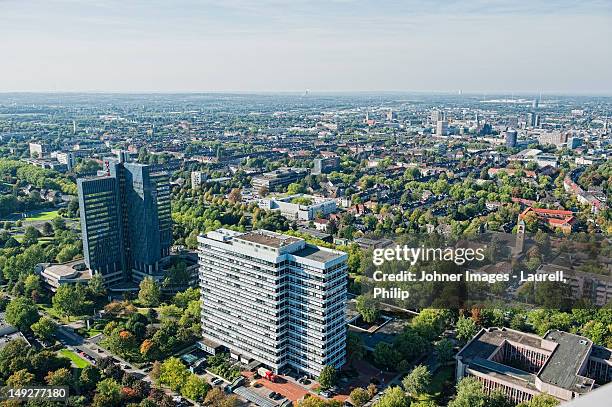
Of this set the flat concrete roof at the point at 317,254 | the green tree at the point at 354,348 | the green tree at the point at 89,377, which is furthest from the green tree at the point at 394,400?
the green tree at the point at 89,377

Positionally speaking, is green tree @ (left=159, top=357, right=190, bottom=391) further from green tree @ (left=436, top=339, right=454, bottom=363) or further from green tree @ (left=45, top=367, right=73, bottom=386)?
green tree @ (left=436, top=339, right=454, bottom=363)

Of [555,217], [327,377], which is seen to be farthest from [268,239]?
[555,217]

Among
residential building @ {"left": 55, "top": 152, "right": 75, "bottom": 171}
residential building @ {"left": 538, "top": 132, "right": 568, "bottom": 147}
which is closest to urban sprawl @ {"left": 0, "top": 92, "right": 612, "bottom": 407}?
residential building @ {"left": 55, "top": 152, "right": 75, "bottom": 171}

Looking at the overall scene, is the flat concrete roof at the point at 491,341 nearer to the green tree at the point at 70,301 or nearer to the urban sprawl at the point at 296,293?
the urban sprawl at the point at 296,293

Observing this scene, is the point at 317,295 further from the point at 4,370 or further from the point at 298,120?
the point at 298,120

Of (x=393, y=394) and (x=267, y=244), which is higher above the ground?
(x=267, y=244)

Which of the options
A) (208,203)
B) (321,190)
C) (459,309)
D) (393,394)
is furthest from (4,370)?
(321,190)
